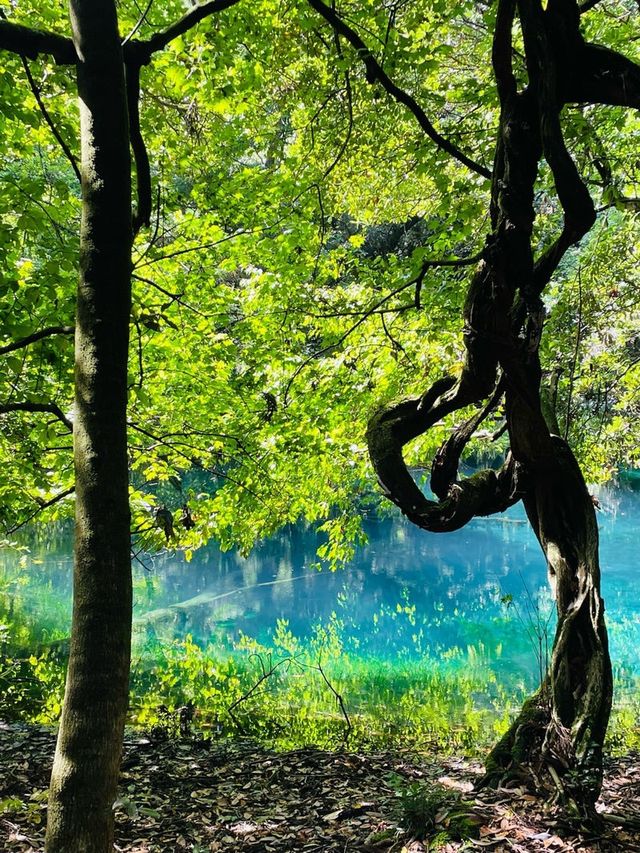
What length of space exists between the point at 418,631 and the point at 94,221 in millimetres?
14910

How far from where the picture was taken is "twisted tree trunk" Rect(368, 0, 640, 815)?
2.90 meters

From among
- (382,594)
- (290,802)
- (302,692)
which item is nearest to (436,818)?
(290,802)

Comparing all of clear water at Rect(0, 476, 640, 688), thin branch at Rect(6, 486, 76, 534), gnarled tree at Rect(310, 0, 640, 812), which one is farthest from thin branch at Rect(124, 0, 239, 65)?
clear water at Rect(0, 476, 640, 688)

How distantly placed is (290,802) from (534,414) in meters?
3.06

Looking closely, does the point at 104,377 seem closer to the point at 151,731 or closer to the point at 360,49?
the point at 360,49

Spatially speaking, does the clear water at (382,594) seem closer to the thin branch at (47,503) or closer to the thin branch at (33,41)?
the thin branch at (47,503)

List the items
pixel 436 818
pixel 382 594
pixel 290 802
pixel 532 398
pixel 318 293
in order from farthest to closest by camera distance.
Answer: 1. pixel 382 594
2. pixel 318 293
3. pixel 290 802
4. pixel 532 398
5. pixel 436 818

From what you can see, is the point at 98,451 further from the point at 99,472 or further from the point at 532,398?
the point at 532,398

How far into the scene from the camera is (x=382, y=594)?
19656mm

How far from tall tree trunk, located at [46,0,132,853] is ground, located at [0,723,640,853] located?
0.77 metres

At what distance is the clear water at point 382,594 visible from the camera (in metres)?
13.9

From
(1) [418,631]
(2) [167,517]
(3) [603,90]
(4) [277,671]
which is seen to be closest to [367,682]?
(4) [277,671]

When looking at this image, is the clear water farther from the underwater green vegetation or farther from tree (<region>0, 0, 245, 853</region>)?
tree (<region>0, 0, 245, 853</region>)

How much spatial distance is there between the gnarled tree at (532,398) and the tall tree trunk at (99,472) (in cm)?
122
